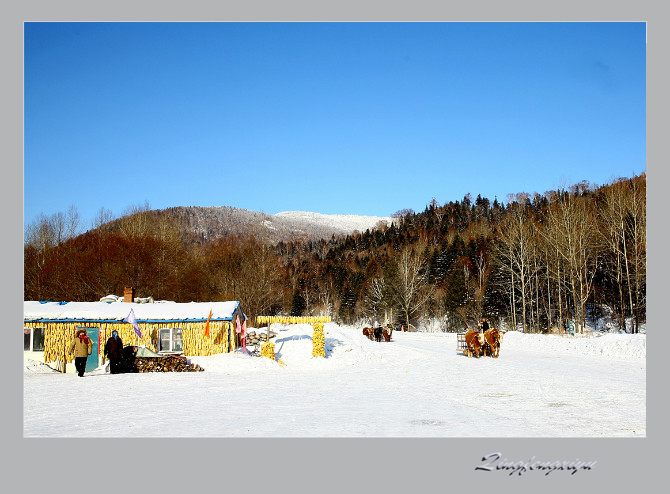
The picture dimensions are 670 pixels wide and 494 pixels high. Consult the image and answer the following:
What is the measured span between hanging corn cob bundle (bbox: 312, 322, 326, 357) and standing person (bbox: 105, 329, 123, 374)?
8.37 m

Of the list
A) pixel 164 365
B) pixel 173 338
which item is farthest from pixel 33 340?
pixel 164 365

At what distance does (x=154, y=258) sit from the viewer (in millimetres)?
49281

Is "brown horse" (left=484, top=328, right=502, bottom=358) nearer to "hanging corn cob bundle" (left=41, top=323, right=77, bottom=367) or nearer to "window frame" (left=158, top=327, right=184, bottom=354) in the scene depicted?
"window frame" (left=158, top=327, right=184, bottom=354)

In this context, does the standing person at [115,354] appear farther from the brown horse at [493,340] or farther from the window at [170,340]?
the brown horse at [493,340]

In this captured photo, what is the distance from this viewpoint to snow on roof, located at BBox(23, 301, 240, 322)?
23328 mm

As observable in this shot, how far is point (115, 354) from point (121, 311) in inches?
182

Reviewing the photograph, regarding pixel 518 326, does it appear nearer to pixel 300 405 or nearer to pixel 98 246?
pixel 98 246

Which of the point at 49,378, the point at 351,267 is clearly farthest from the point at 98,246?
the point at 351,267

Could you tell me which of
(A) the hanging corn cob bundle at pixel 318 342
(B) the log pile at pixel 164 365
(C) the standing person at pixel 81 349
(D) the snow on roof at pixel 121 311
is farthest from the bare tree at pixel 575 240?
(C) the standing person at pixel 81 349

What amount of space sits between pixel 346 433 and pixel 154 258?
43639mm

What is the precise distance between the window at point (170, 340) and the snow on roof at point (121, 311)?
0.59 metres

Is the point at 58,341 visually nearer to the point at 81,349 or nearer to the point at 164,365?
the point at 81,349

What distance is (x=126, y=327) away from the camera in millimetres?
23953
